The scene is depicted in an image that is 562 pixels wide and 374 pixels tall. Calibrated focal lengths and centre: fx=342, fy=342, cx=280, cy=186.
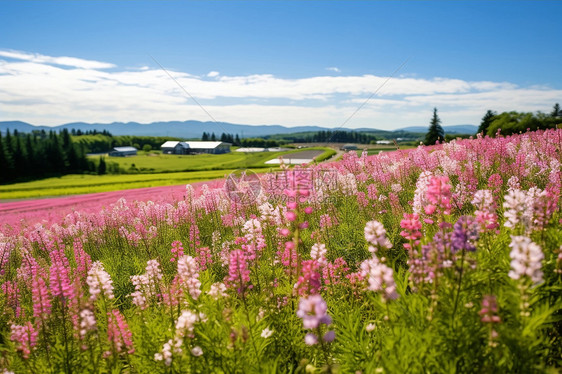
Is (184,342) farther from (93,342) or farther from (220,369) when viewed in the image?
(93,342)

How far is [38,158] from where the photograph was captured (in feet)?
266

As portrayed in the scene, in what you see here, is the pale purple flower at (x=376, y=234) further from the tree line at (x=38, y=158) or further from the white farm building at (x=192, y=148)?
the white farm building at (x=192, y=148)

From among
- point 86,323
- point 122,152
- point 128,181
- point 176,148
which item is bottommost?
point 128,181

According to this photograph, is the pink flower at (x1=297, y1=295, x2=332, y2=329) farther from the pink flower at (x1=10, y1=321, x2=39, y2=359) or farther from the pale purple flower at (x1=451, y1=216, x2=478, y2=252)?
the pink flower at (x1=10, y1=321, x2=39, y2=359)

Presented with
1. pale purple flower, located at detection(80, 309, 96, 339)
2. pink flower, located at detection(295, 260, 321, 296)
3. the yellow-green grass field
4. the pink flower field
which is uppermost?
pink flower, located at detection(295, 260, 321, 296)

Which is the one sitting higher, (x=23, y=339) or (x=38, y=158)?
(x=38, y=158)

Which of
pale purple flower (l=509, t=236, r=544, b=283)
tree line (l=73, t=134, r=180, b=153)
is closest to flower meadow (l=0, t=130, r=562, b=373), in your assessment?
pale purple flower (l=509, t=236, r=544, b=283)

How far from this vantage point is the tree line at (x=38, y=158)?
248 feet

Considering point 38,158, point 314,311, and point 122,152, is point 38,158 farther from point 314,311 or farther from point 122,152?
point 314,311

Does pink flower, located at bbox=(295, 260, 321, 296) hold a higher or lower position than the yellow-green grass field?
higher

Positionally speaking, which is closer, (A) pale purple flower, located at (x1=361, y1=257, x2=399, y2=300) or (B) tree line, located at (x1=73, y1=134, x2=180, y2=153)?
(A) pale purple flower, located at (x1=361, y1=257, x2=399, y2=300)

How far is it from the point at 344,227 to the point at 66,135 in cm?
10521

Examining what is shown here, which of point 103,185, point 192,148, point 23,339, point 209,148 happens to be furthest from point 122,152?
point 23,339

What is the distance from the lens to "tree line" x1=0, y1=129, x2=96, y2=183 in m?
75.6
